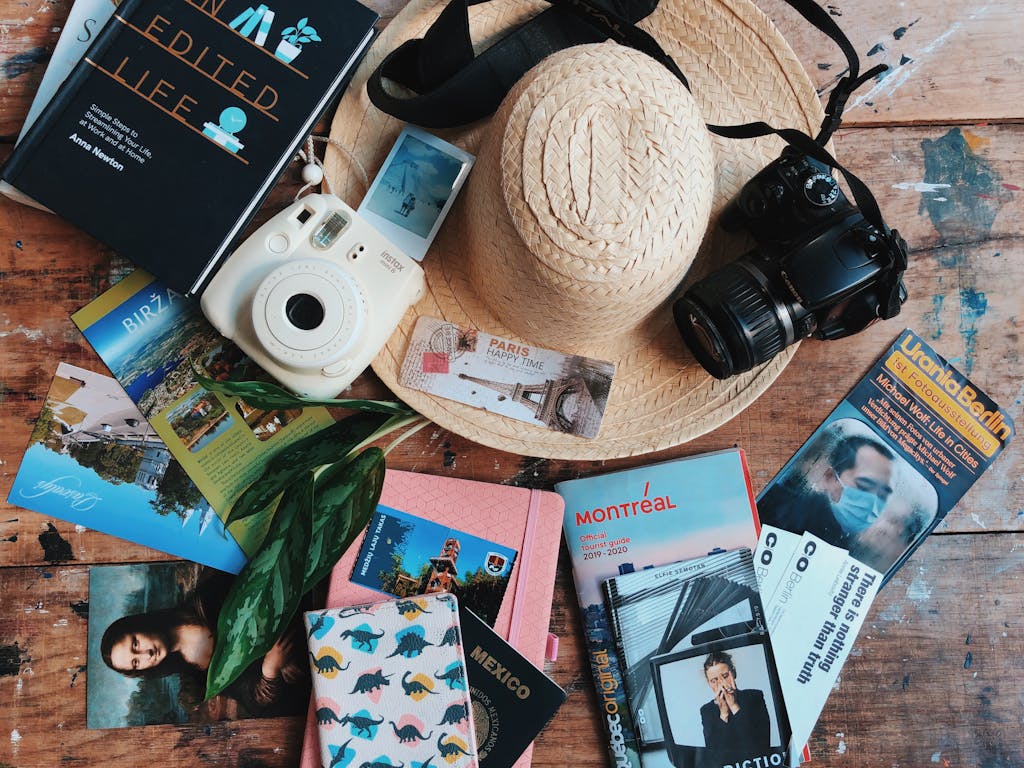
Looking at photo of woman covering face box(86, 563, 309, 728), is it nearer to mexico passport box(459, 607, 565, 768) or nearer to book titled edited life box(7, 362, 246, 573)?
book titled edited life box(7, 362, 246, 573)

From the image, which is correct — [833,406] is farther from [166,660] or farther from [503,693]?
[166,660]

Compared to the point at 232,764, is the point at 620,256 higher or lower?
higher

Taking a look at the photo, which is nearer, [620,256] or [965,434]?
[620,256]

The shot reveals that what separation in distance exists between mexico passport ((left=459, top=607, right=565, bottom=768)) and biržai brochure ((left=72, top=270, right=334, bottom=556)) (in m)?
0.27

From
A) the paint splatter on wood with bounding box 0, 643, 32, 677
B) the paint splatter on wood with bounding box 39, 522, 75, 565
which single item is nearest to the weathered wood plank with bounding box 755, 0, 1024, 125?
the paint splatter on wood with bounding box 39, 522, 75, 565

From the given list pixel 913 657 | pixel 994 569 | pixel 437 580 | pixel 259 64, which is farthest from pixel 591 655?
pixel 259 64

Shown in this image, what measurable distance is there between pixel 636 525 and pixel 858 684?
0.31 m

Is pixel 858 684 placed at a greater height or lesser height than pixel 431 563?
lesser

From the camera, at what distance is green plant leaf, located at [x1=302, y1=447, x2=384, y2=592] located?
764mm

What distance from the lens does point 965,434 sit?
85 centimetres

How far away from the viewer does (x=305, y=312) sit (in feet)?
2.30

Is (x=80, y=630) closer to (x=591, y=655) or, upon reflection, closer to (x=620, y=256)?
(x=591, y=655)

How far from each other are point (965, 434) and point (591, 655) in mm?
487

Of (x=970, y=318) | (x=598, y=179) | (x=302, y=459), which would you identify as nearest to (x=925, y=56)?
(x=970, y=318)
